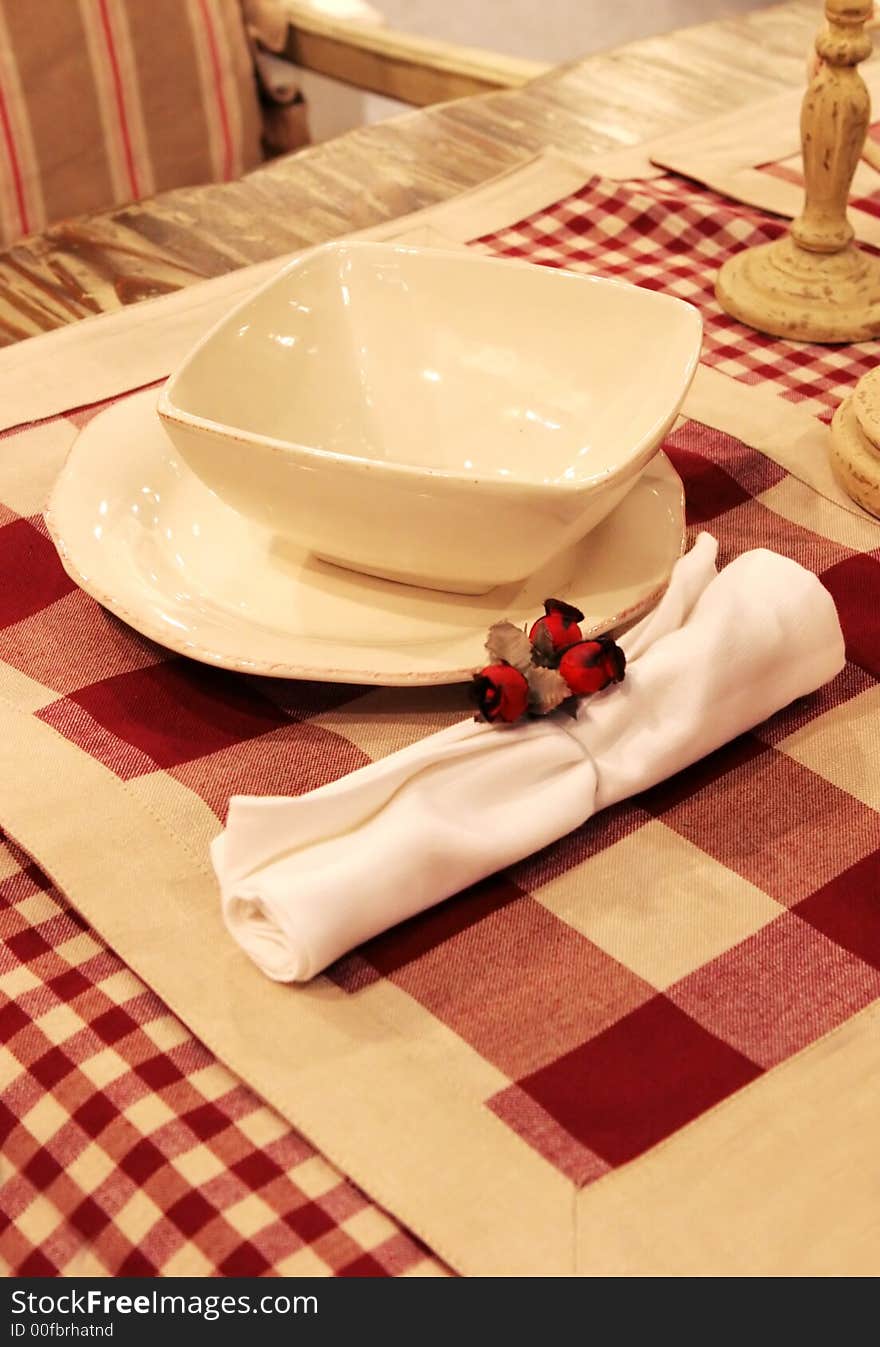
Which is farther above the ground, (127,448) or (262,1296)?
(127,448)

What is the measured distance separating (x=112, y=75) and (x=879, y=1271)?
1.62 m

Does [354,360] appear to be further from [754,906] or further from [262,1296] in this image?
[262,1296]

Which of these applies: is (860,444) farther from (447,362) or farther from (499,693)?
(499,693)

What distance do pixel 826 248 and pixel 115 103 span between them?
3.42 feet

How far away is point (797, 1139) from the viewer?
509 mm

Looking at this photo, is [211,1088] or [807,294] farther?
[807,294]

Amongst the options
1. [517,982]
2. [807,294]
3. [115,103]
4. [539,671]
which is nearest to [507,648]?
[539,671]

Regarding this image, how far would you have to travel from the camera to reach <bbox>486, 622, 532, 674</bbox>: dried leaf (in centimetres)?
61

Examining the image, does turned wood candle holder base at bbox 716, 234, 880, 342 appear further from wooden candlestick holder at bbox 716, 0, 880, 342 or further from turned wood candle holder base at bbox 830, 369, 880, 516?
turned wood candle holder base at bbox 830, 369, 880, 516

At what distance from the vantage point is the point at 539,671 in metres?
0.61

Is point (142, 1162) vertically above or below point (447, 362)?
below

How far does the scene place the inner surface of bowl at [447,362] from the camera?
76 cm

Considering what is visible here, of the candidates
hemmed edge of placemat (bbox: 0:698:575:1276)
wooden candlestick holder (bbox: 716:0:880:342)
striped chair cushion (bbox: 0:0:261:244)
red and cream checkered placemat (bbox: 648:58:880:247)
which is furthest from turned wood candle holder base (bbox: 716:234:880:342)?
striped chair cushion (bbox: 0:0:261:244)

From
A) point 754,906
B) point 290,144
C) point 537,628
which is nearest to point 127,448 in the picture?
point 537,628
